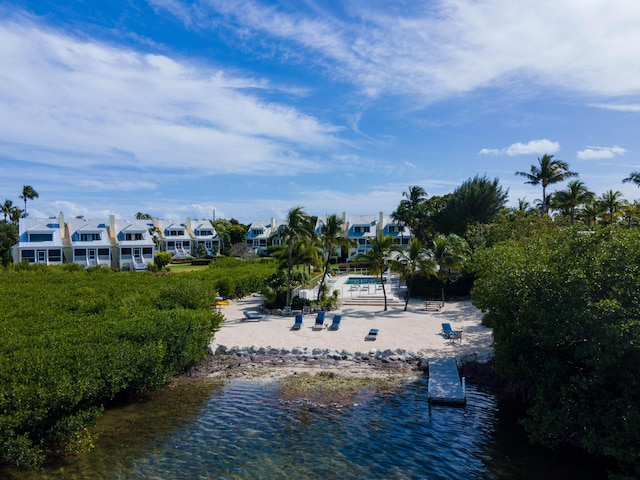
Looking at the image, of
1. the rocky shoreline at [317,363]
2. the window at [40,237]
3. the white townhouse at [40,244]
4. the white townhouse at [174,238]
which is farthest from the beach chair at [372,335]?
the white townhouse at [174,238]

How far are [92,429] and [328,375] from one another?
9231mm

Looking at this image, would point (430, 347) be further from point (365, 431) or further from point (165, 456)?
point (165, 456)

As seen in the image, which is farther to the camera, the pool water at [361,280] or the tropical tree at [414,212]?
the tropical tree at [414,212]

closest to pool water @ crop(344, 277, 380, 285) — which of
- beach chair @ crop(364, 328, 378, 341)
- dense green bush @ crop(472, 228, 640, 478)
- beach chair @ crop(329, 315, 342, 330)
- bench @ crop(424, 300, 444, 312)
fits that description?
bench @ crop(424, 300, 444, 312)

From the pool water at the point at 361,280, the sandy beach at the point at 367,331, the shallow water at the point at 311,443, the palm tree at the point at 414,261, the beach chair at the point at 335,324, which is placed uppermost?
the palm tree at the point at 414,261

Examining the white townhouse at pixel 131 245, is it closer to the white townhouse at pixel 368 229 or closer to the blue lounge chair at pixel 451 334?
the white townhouse at pixel 368 229

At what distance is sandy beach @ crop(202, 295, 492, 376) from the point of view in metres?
21.8

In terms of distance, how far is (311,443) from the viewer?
12.8 metres

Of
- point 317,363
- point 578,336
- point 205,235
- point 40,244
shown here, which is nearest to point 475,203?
point 317,363

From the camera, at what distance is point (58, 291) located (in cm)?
2392

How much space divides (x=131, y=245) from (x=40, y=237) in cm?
1190

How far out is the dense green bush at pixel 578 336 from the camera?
1003cm

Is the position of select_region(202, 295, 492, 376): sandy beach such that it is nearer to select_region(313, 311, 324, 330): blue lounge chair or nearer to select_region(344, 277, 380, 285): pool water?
select_region(313, 311, 324, 330): blue lounge chair

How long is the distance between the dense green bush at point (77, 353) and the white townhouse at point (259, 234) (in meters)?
58.4
